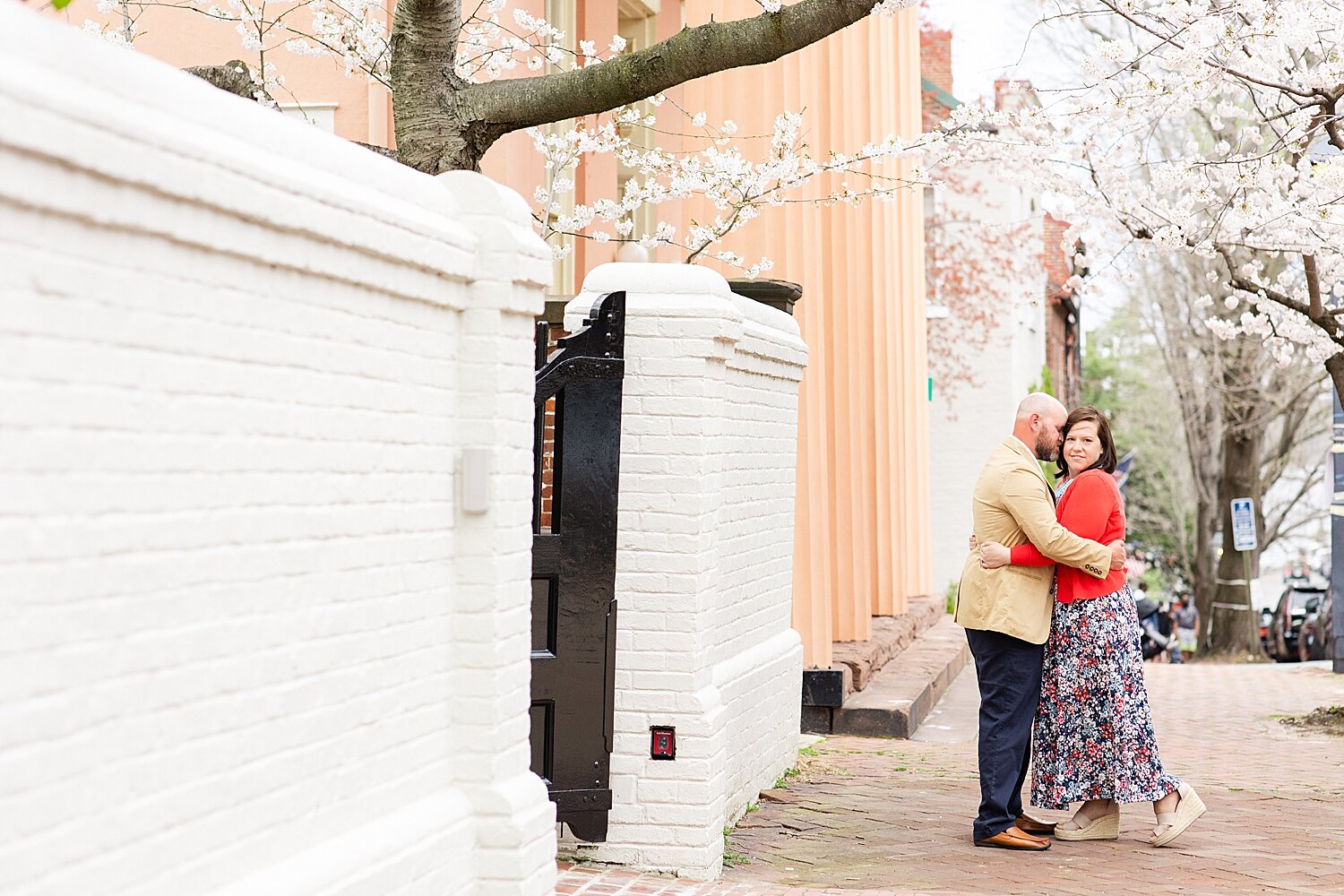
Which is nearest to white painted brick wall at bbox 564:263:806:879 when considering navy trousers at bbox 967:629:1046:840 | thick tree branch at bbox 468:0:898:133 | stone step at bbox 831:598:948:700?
thick tree branch at bbox 468:0:898:133

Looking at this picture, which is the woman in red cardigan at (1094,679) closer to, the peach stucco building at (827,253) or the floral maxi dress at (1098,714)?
the floral maxi dress at (1098,714)

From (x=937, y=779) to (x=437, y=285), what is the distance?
548 cm

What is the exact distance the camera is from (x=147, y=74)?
9.73 ft

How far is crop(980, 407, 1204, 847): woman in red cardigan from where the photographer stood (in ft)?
22.9

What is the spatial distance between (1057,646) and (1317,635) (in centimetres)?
1860

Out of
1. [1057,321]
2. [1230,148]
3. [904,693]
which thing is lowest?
[904,693]

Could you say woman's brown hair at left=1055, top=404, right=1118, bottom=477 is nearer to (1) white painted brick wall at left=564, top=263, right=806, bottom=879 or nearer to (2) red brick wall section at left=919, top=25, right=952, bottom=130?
(1) white painted brick wall at left=564, top=263, right=806, bottom=879

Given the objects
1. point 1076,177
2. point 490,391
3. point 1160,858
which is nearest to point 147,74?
point 490,391

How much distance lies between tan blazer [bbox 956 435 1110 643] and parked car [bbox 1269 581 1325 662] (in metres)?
21.1

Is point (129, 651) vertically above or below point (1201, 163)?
below

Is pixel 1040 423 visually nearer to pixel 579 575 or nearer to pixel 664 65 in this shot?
pixel 579 575

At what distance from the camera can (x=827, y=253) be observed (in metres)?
13.0

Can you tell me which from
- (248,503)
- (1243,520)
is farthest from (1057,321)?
(248,503)

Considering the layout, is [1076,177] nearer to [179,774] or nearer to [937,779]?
[937,779]
